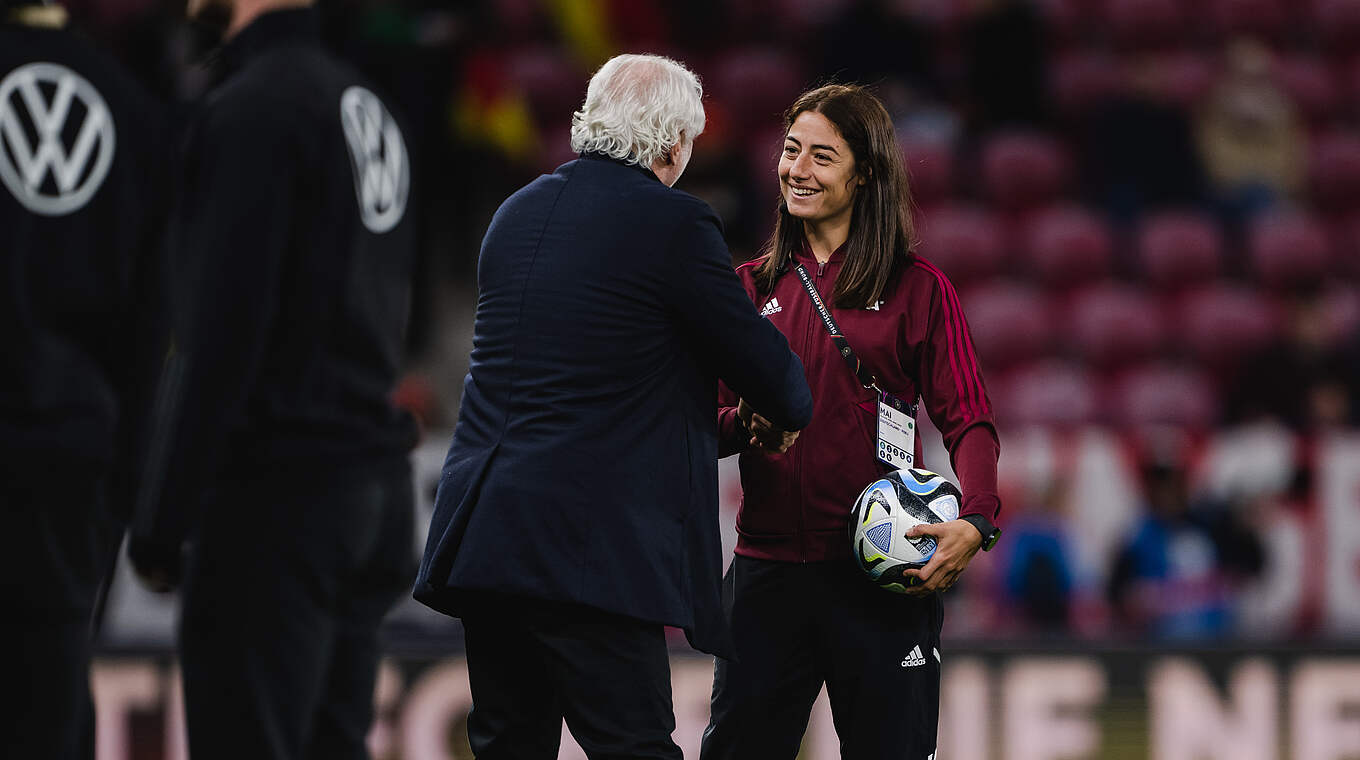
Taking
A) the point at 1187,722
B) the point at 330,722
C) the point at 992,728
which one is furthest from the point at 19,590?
the point at 1187,722

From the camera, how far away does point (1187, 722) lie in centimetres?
642

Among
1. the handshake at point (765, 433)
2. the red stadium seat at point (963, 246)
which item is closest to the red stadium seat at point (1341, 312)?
the red stadium seat at point (963, 246)

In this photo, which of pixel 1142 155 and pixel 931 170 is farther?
pixel 1142 155

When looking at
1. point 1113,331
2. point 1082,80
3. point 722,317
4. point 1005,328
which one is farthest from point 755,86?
point 722,317

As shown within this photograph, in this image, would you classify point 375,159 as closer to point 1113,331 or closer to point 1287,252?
point 1113,331

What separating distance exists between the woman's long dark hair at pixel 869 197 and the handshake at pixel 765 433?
36 cm

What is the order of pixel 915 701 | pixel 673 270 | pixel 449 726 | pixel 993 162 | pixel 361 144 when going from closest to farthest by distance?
pixel 361 144 < pixel 673 270 < pixel 915 701 < pixel 449 726 < pixel 993 162

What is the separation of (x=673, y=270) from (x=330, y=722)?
42.7 inches

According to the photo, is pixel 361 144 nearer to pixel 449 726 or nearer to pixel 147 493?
pixel 147 493

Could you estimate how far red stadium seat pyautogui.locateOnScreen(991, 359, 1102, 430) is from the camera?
8938 millimetres

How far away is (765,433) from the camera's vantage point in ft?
12.0

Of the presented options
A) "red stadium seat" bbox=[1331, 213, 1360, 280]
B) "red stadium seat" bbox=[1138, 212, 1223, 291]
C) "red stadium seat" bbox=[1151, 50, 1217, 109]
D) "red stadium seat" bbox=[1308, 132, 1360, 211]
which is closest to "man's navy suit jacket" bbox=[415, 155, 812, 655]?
"red stadium seat" bbox=[1138, 212, 1223, 291]

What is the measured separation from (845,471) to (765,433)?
9.8 inches

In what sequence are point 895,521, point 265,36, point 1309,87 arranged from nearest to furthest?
point 265,36 < point 895,521 < point 1309,87
